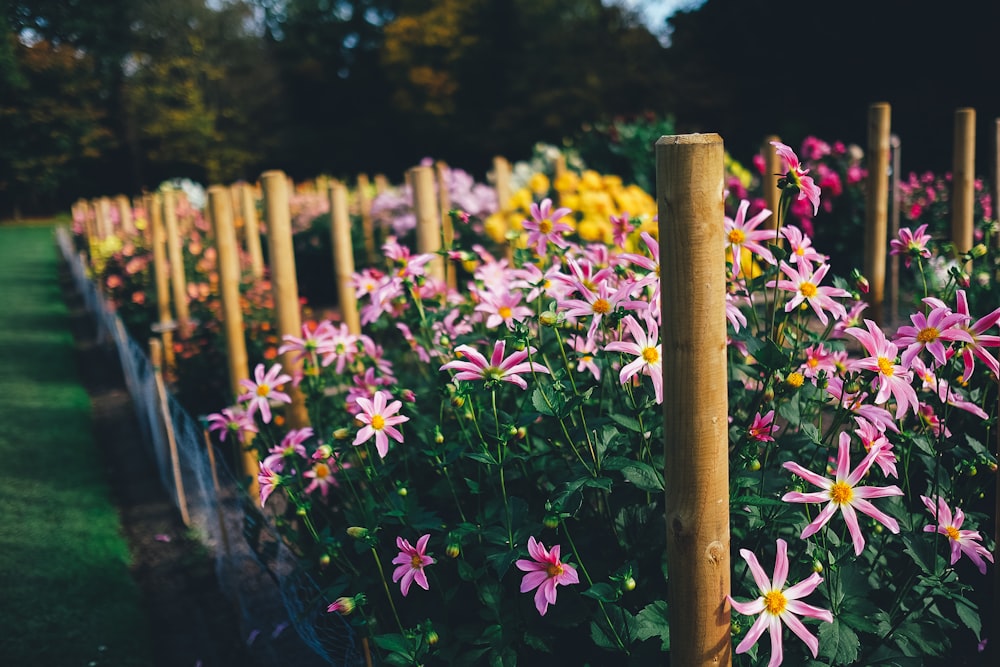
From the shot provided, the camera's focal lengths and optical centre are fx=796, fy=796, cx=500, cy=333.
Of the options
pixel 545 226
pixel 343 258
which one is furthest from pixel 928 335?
pixel 343 258

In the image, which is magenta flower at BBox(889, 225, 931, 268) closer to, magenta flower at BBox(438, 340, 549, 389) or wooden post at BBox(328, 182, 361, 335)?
magenta flower at BBox(438, 340, 549, 389)

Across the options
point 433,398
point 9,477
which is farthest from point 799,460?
point 9,477

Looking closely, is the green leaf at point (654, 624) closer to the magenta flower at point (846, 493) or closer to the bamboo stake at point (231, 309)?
the magenta flower at point (846, 493)

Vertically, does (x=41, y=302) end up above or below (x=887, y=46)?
below

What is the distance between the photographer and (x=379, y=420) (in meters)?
1.67

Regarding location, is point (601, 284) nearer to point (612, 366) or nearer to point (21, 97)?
point (612, 366)

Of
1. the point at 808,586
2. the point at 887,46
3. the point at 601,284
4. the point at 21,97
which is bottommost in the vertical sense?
the point at 808,586

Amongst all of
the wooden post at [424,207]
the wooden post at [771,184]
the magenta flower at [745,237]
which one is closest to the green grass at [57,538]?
the wooden post at [424,207]

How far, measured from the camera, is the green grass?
291cm

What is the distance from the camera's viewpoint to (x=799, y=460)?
5.84ft

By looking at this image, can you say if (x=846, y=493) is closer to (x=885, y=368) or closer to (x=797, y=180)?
(x=885, y=368)

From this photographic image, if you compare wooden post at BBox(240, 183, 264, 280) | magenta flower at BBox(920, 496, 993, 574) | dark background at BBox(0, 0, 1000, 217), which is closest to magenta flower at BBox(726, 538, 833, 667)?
magenta flower at BBox(920, 496, 993, 574)

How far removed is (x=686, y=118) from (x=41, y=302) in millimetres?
12741

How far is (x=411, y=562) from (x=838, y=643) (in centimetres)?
78
